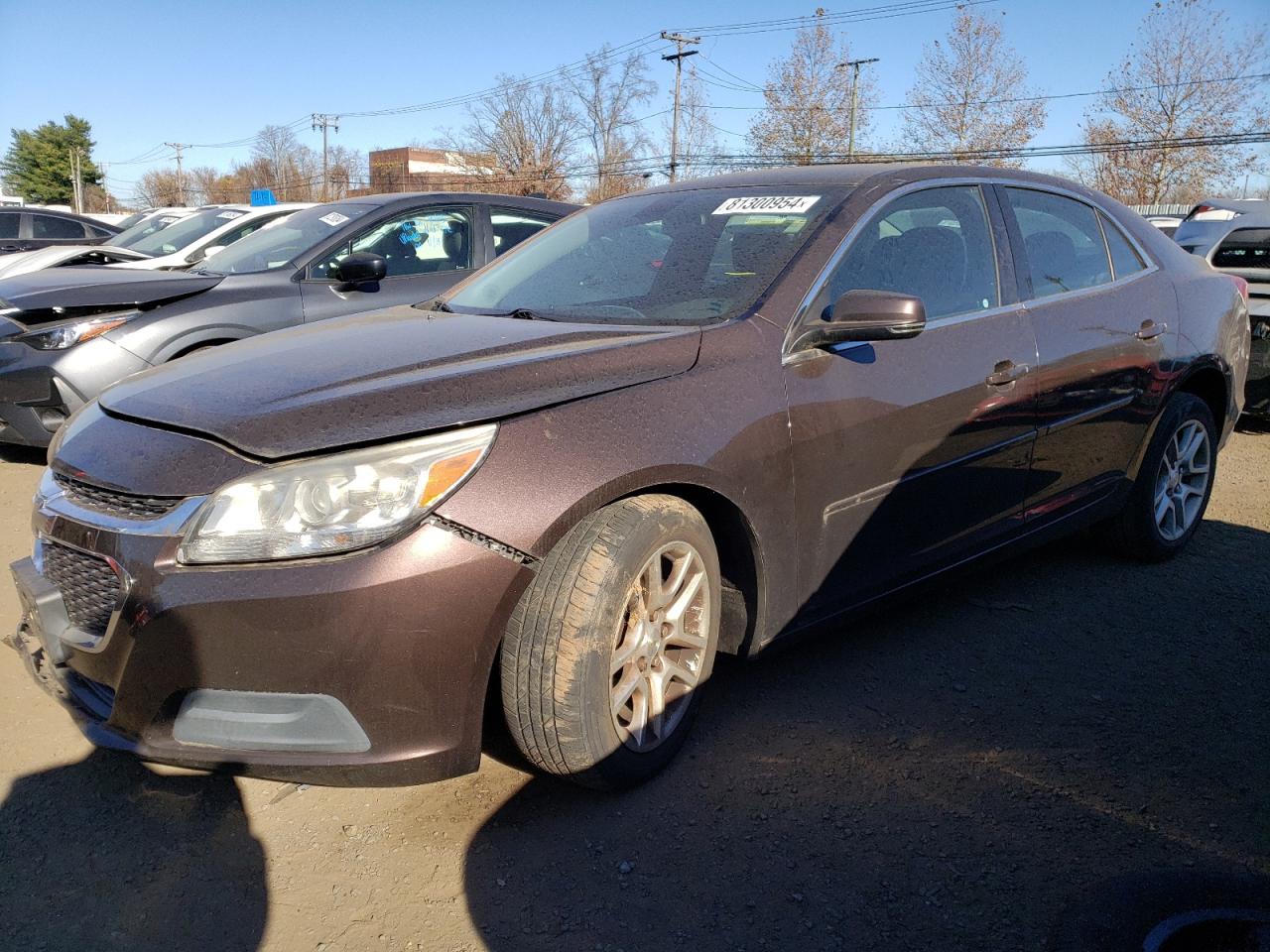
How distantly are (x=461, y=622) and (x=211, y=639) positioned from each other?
53 cm

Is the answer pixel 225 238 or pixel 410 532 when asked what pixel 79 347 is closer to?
pixel 225 238

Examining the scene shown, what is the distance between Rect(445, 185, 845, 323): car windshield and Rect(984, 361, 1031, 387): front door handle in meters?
0.78

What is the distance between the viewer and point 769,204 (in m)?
3.42

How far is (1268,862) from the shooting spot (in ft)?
7.91

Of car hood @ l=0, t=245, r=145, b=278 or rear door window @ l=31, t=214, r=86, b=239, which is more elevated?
rear door window @ l=31, t=214, r=86, b=239

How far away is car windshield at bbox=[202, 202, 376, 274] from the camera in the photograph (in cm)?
645

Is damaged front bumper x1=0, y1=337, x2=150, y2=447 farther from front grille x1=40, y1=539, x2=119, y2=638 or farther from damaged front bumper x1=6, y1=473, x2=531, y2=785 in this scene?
damaged front bumper x1=6, y1=473, x2=531, y2=785

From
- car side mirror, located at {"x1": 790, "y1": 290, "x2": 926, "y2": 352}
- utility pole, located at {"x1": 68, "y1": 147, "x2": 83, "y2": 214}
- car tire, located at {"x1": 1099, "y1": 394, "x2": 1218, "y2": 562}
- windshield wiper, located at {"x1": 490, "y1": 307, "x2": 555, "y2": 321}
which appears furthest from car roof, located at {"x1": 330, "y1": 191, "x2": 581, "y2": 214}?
utility pole, located at {"x1": 68, "y1": 147, "x2": 83, "y2": 214}

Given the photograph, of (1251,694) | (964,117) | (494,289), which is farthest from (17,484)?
(964,117)

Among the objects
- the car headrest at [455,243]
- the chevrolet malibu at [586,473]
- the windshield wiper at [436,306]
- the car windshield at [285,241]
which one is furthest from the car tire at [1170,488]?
the car windshield at [285,241]

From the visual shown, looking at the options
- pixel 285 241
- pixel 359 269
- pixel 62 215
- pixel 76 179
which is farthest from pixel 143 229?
pixel 76 179

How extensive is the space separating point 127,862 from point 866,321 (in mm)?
2329

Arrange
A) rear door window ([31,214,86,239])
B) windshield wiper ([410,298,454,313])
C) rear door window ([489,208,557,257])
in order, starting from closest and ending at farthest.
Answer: windshield wiper ([410,298,454,313]) < rear door window ([489,208,557,257]) < rear door window ([31,214,86,239])

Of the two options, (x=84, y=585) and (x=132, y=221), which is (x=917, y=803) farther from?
(x=132, y=221)
